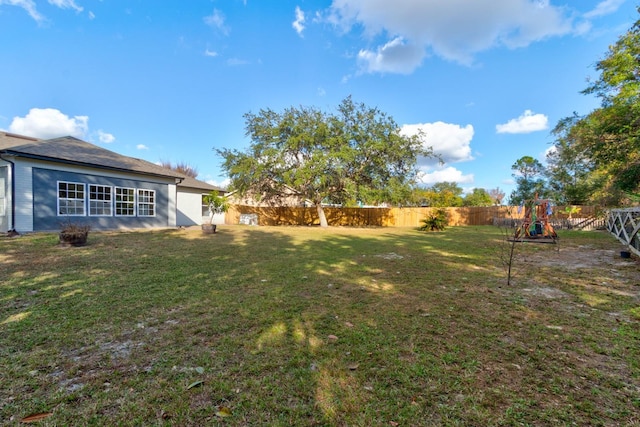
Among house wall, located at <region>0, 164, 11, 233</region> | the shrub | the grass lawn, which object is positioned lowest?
the grass lawn

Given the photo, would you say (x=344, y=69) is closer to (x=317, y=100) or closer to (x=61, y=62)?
(x=317, y=100)

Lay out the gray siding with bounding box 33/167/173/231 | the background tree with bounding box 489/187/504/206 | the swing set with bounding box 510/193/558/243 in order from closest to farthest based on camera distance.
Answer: the swing set with bounding box 510/193/558/243
the gray siding with bounding box 33/167/173/231
the background tree with bounding box 489/187/504/206

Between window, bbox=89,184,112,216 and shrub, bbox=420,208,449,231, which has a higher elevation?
window, bbox=89,184,112,216

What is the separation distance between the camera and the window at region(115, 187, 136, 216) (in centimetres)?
1376

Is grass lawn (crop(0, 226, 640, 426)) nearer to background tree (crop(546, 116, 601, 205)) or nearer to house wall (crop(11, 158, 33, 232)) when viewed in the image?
house wall (crop(11, 158, 33, 232))

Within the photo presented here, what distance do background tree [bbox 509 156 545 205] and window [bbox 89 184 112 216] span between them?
34.5 metres

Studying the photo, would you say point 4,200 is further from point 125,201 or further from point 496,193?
point 496,193

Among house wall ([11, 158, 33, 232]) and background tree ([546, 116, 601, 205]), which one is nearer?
house wall ([11, 158, 33, 232])

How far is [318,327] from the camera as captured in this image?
293cm

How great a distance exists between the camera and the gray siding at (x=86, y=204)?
11.0 meters

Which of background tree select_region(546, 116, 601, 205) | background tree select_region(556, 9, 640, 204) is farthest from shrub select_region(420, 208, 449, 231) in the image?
background tree select_region(556, 9, 640, 204)

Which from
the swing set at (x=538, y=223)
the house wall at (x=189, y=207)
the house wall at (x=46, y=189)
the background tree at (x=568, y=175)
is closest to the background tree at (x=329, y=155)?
the house wall at (x=189, y=207)

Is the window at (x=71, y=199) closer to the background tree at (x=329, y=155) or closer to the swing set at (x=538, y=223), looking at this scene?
the background tree at (x=329, y=155)

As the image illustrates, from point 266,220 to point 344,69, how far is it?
13.9 metres
